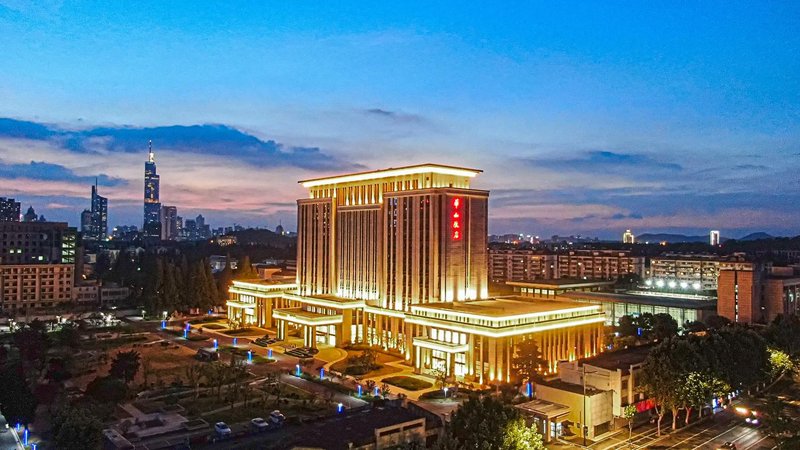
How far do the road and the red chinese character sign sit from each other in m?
30.7

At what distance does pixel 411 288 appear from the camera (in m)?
71.0

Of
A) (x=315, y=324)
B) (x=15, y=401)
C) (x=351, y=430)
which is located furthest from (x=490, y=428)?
(x=315, y=324)

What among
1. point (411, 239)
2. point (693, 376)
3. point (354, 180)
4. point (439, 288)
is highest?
point (354, 180)

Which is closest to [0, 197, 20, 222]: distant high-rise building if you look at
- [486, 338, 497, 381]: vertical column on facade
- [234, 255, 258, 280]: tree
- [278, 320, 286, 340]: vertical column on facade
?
[234, 255, 258, 280]: tree

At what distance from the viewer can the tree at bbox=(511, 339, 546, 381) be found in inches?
2138

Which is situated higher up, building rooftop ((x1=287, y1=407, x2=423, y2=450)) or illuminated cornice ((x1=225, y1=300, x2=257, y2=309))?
illuminated cornice ((x1=225, y1=300, x2=257, y2=309))

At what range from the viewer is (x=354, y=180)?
81.8m

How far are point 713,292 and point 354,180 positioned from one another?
68468 millimetres

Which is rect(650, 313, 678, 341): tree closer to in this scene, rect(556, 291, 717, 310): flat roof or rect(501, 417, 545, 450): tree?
rect(556, 291, 717, 310): flat roof

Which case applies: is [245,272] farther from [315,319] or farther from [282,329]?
[315,319]

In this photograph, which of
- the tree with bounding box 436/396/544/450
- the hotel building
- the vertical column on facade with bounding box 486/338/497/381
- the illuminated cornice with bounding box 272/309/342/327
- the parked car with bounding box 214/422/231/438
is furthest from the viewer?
the illuminated cornice with bounding box 272/309/342/327

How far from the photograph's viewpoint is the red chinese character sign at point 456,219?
69281 millimetres

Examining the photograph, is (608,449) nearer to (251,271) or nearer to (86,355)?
(86,355)

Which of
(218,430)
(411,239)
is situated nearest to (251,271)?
(411,239)
